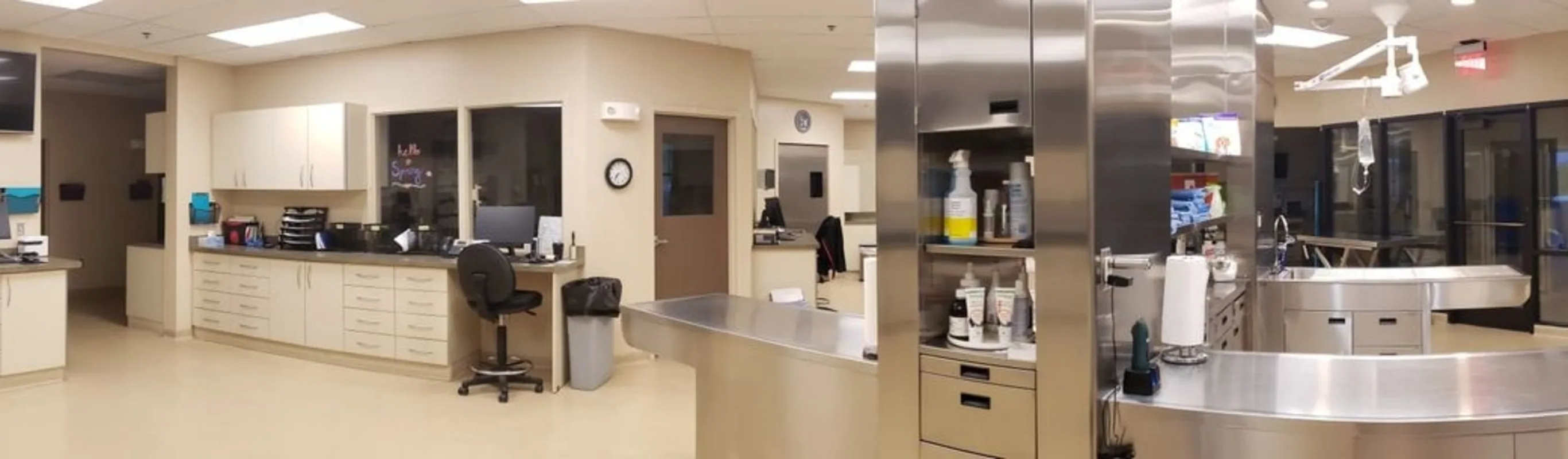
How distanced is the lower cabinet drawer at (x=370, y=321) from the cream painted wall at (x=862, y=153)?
7409 millimetres

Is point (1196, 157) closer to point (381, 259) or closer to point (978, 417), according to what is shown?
point (978, 417)

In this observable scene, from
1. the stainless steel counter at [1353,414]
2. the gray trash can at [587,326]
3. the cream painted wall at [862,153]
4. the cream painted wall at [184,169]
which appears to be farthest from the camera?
the cream painted wall at [862,153]

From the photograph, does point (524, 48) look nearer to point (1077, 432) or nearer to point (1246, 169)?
point (1246, 169)

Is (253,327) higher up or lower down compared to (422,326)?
lower down

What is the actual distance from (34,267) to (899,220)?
20.0 feet

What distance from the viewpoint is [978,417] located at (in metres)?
2.09

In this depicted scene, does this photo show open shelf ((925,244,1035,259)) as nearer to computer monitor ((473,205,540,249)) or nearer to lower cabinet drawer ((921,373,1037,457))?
lower cabinet drawer ((921,373,1037,457))

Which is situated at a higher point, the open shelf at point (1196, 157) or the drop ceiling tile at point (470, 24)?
the drop ceiling tile at point (470, 24)

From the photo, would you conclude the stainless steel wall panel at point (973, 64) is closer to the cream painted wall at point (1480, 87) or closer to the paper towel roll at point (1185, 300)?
the paper towel roll at point (1185, 300)

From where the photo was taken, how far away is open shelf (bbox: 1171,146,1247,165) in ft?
9.23

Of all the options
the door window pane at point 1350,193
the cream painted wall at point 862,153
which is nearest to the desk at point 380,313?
the cream painted wall at point 862,153

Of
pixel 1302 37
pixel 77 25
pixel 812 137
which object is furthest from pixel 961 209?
pixel 812 137

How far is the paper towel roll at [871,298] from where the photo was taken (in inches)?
92.4

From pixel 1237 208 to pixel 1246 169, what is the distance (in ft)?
0.62
